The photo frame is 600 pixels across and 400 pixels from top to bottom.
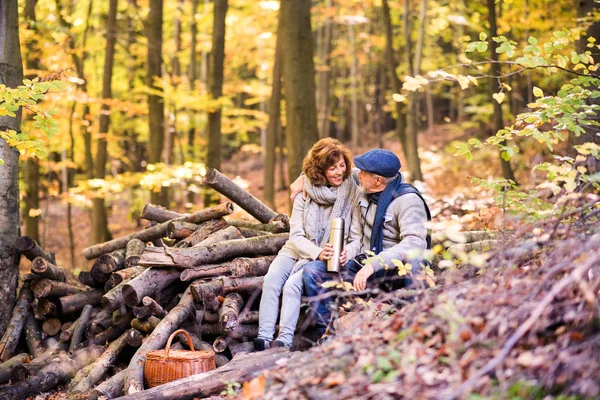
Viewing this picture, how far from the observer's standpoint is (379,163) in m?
5.91

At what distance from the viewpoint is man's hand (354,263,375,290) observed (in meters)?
5.51

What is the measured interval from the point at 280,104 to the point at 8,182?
10.6 meters

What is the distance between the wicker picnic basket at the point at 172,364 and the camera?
5.57 meters

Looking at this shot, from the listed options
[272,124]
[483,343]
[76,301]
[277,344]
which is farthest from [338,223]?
[272,124]

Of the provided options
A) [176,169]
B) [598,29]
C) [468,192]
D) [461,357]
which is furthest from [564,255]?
[468,192]

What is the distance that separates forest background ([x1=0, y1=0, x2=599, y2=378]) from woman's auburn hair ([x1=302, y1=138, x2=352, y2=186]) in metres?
0.72

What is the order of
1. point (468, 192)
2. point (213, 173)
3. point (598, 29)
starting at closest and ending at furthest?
point (213, 173) → point (598, 29) → point (468, 192)

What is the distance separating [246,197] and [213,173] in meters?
0.67

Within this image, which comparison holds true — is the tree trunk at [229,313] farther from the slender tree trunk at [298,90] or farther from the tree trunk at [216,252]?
the slender tree trunk at [298,90]

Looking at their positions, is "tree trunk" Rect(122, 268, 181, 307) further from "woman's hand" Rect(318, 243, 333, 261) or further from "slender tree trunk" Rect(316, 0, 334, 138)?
"slender tree trunk" Rect(316, 0, 334, 138)

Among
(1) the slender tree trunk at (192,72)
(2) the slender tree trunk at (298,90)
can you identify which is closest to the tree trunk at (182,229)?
(2) the slender tree trunk at (298,90)

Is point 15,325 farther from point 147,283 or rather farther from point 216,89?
point 216,89

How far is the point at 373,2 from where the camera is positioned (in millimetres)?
24047

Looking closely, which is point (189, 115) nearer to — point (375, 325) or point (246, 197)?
point (246, 197)
